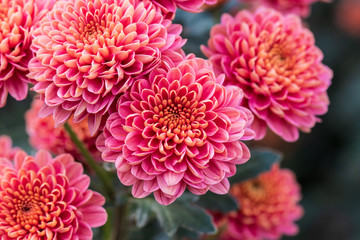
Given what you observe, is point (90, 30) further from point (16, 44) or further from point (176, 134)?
point (176, 134)

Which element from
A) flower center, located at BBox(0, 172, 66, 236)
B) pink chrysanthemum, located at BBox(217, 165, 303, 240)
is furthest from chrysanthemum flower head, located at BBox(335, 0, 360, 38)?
flower center, located at BBox(0, 172, 66, 236)

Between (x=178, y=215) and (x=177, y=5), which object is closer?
(x=177, y=5)

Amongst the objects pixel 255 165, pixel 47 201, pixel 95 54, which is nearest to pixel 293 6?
pixel 255 165

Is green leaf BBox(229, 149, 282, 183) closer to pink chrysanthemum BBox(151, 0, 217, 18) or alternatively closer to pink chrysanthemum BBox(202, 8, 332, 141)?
pink chrysanthemum BBox(202, 8, 332, 141)

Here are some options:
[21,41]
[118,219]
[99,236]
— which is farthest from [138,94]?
[99,236]

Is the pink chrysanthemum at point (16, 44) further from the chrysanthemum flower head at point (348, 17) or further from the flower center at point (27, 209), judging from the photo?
the chrysanthemum flower head at point (348, 17)

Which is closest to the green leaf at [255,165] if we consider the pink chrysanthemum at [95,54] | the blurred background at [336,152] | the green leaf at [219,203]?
the green leaf at [219,203]
